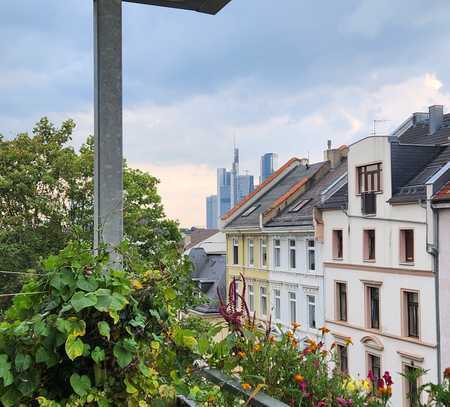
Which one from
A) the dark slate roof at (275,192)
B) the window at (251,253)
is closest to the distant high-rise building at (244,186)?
the dark slate roof at (275,192)

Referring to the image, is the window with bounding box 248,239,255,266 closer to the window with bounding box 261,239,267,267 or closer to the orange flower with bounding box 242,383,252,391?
the window with bounding box 261,239,267,267

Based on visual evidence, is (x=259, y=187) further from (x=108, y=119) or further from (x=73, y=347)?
(x=73, y=347)

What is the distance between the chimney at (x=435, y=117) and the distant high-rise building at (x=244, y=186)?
5.40 meters

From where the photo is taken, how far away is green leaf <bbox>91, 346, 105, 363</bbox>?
2.82ft

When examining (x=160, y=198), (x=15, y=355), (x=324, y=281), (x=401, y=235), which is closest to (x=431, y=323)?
(x=401, y=235)

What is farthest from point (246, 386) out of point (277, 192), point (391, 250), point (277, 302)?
point (277, 192)

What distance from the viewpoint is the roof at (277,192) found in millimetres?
13430

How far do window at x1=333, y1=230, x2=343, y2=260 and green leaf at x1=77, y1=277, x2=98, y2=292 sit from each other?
1047cm

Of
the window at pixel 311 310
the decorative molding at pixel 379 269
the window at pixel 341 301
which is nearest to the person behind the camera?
the decorative molding at pixel 379 269

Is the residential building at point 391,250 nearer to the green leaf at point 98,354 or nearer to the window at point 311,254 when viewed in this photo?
the window at point 311,254

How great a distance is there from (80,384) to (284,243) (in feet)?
38.3

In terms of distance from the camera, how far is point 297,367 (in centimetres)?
112

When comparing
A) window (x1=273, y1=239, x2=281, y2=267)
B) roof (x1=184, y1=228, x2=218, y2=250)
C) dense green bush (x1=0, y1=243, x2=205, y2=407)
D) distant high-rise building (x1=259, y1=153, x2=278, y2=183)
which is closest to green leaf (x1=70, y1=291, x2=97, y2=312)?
dense green bush (x1=0, y1=243, x2=205, y2=407)

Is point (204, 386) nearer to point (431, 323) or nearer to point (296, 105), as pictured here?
point (296, 105)
